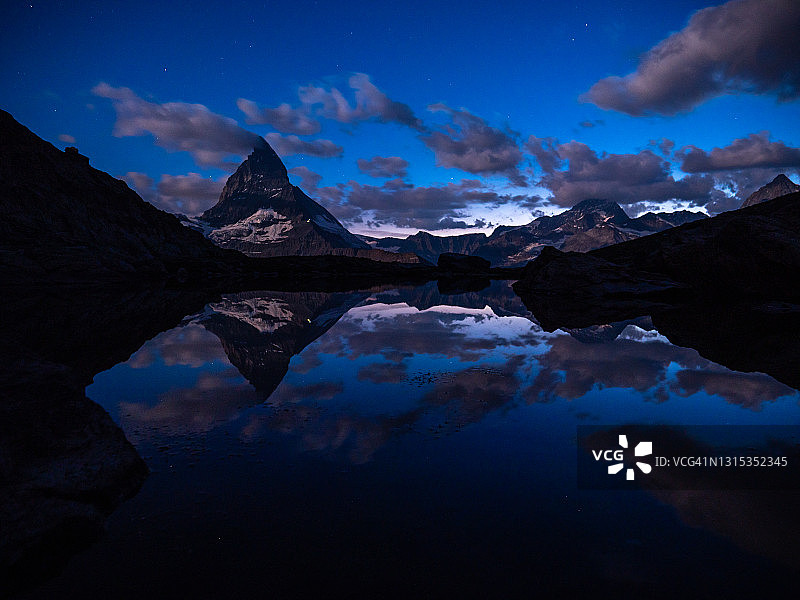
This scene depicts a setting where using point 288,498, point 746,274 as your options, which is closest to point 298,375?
point 288,498

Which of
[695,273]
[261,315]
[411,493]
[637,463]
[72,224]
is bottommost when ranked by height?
[411,493]

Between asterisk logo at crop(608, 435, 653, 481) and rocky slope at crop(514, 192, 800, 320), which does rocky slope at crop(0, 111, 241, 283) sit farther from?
asterisk logo at crop(608, 435, 653, 481)

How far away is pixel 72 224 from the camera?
294 ft

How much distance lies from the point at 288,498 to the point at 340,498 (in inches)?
28.5

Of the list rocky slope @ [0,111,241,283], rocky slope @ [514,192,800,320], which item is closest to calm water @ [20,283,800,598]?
rocky slope @ [514,192,800,320]

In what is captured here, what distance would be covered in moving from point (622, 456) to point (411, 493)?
164 inches

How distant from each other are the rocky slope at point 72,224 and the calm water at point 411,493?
62281 millimetres

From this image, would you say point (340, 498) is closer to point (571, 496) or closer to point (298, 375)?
point (571, 496)

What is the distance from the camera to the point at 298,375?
13.0m

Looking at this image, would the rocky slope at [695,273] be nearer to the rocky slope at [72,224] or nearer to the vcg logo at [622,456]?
the vcg logo at [622,456]

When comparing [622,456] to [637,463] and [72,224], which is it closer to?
[637,463]

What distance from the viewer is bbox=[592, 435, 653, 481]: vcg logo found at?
6.93 m

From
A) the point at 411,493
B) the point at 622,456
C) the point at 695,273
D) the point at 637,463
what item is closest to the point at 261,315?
the point at 411,493

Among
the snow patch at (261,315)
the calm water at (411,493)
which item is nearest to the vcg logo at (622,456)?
the calm water at (411,493)
